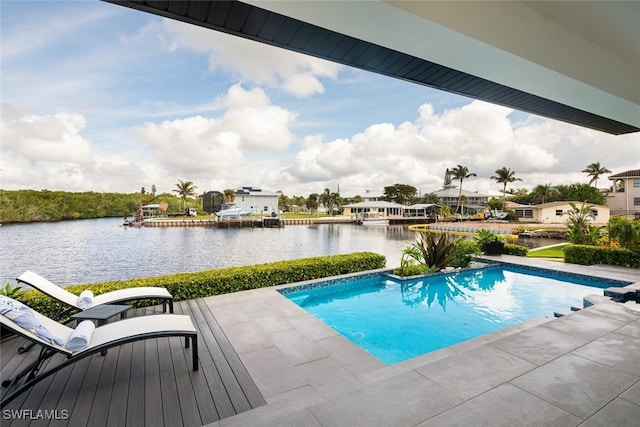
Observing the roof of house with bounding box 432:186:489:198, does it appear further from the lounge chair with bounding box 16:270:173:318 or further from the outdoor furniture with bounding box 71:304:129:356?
the outdoor furniture with bounding box 71:304:129:356

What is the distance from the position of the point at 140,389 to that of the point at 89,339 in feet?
1.87

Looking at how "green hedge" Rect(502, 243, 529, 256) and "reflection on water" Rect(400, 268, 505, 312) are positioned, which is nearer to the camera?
"reflection on water" Rect(400, 268, 505, 312)

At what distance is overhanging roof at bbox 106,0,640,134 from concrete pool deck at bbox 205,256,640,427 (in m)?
2.40

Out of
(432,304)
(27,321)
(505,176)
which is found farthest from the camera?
(505,176)

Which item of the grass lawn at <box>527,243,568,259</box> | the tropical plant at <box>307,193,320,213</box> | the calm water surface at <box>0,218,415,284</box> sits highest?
the tropical plant at <box>307,193,320,213</box>

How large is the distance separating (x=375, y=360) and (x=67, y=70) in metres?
11.0

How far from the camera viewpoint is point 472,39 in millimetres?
1934

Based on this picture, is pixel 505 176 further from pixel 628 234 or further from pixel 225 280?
pixel 225 280

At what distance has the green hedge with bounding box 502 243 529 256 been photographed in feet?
29.9

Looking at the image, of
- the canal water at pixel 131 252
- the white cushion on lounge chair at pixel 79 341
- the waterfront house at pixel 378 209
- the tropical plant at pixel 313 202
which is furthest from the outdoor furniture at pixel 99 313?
the tropical plant at pixel 313 202

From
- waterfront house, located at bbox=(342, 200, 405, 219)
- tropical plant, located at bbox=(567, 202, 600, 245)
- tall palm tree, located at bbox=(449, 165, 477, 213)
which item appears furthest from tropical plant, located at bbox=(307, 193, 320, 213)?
tropical plant, located at bbox=(567, 202, 600, 245)

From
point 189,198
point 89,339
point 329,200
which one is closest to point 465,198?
point 329,200

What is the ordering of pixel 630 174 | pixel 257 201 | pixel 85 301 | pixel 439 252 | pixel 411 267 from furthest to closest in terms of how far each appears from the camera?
pixel 257 201 < pixel 630 174 < pixel 439 252 < pixel 411 267 < pixel 85 301

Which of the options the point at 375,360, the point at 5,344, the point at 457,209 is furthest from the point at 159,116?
the point at 457,209
